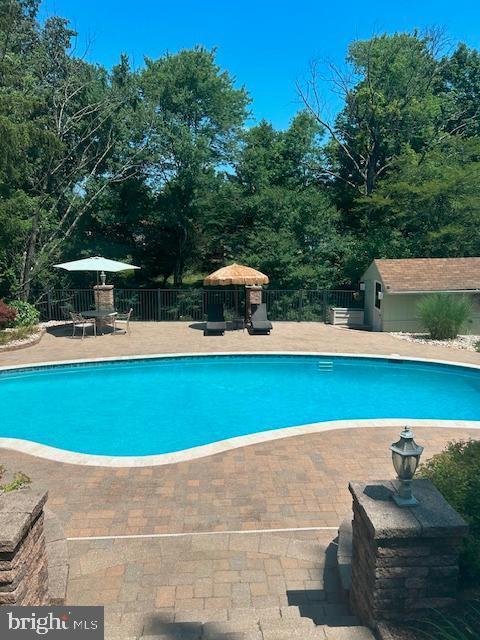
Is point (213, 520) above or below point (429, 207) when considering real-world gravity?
below

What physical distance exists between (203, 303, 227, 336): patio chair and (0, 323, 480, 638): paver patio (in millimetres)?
9644

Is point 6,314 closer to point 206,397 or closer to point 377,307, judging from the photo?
point 206,397

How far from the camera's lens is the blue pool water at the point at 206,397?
9.88m

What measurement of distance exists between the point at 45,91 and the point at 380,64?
18.2 meters

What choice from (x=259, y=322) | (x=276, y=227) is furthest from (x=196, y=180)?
(x=259, y=322)

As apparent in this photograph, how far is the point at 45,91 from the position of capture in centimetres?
2002

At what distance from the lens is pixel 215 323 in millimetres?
17922

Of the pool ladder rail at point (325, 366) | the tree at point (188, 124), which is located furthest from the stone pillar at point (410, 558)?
the tree at point (188, 124)

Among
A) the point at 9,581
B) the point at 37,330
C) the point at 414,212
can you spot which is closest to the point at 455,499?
the point at 9,581

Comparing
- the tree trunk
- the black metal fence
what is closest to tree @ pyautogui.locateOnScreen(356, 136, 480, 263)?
the black metal fence

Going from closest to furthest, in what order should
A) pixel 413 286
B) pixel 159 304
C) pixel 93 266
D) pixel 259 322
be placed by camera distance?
pixel 93 266, pixel 413 286, pixel 259 322, pixel 159 304

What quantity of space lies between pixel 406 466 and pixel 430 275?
16.1 m

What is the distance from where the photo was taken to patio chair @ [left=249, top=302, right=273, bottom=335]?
1769 centimetres

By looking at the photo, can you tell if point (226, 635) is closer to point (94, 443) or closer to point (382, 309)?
point (94, 443)
